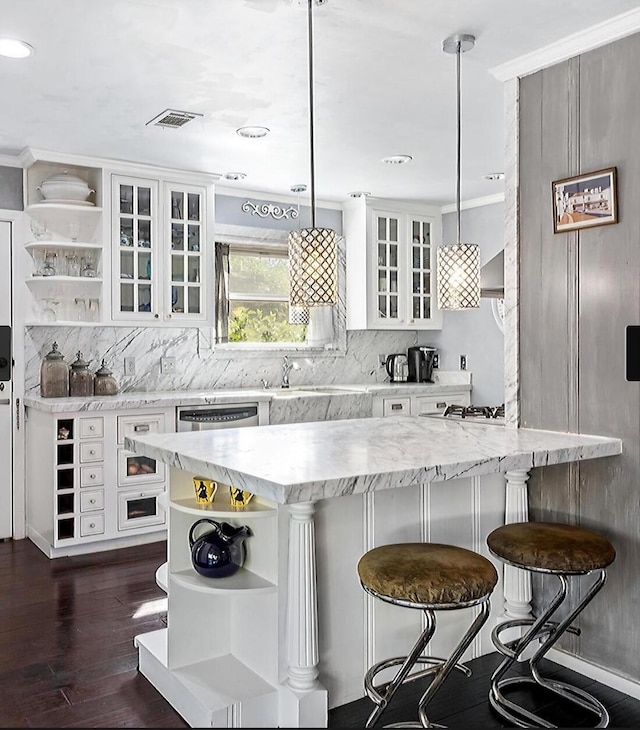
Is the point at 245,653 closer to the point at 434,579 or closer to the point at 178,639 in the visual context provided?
the point at 178,639

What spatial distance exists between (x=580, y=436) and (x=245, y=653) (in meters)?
1.51

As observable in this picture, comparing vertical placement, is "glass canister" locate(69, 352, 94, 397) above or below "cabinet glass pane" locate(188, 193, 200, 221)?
below

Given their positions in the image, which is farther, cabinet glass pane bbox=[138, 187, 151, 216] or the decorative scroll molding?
the decorative scroll molding

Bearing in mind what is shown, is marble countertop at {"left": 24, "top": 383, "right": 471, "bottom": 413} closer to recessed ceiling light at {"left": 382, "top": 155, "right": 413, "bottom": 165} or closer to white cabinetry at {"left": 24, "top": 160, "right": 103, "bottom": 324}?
white cabinetry at {"left": 24, "top": 160, "right": 103, "bottom": 324}

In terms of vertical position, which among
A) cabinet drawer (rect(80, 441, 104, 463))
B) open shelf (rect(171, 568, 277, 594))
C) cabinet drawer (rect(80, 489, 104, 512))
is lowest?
cabinet drawer (rect(80, 489, 104, 512))

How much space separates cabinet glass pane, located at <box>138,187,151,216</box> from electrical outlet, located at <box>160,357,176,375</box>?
106 cm

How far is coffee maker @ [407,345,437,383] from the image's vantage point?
20.4 ft

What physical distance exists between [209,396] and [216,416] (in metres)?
0.14

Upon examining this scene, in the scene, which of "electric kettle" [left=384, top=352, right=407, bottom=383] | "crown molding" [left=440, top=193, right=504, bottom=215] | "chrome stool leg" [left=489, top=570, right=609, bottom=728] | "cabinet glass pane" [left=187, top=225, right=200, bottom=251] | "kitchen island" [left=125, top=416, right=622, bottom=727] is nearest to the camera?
"kitchen island" [left=125, top=416, right=622, bottom=727]

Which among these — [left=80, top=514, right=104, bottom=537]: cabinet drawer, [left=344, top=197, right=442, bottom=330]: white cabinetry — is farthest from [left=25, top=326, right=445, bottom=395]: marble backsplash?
[left=80, top=514, right=104, bottom=537]: cabinet drawer

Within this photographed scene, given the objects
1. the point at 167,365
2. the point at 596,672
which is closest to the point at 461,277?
the point at 596,672

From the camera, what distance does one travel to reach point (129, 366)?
495 cm

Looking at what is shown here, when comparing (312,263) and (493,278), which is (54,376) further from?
(493,278)

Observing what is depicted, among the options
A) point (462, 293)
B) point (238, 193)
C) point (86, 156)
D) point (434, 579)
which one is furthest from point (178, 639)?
point (238, 193)
